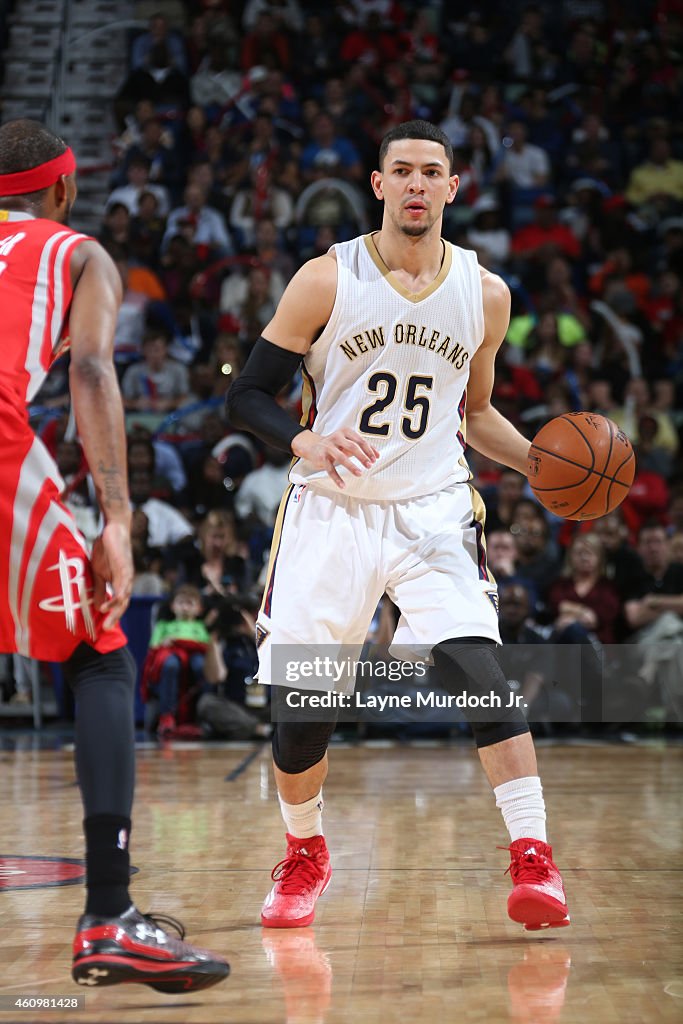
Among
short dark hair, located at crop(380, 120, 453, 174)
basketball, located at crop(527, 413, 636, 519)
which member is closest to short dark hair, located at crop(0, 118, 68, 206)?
short dark hair, located at crop(380, 120, 453, 174)

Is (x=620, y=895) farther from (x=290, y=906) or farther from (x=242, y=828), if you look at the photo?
(x=242, y=828)

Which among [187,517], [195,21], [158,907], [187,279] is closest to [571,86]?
[195,21]

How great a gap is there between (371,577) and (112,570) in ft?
3.83

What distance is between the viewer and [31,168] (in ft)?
9.50

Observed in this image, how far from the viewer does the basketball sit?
12.7 feet

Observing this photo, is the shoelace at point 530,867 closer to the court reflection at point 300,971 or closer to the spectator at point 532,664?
the court reflection at point 300,971

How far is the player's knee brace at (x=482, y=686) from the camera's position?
3467 mm

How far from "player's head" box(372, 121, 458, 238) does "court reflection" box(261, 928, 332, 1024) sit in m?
1.96

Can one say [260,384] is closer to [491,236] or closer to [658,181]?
[491,236]

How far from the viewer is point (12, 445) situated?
Answer: 269 cm

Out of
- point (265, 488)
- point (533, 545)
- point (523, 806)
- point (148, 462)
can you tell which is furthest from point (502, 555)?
point (523, 806)

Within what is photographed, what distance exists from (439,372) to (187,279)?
8359 mm

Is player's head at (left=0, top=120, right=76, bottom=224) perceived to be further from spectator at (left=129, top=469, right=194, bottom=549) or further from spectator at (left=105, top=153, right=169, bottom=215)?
spectator at (left=105, top=153, right=169, bottom=215)

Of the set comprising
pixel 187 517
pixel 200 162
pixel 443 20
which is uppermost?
pixel 443 20
